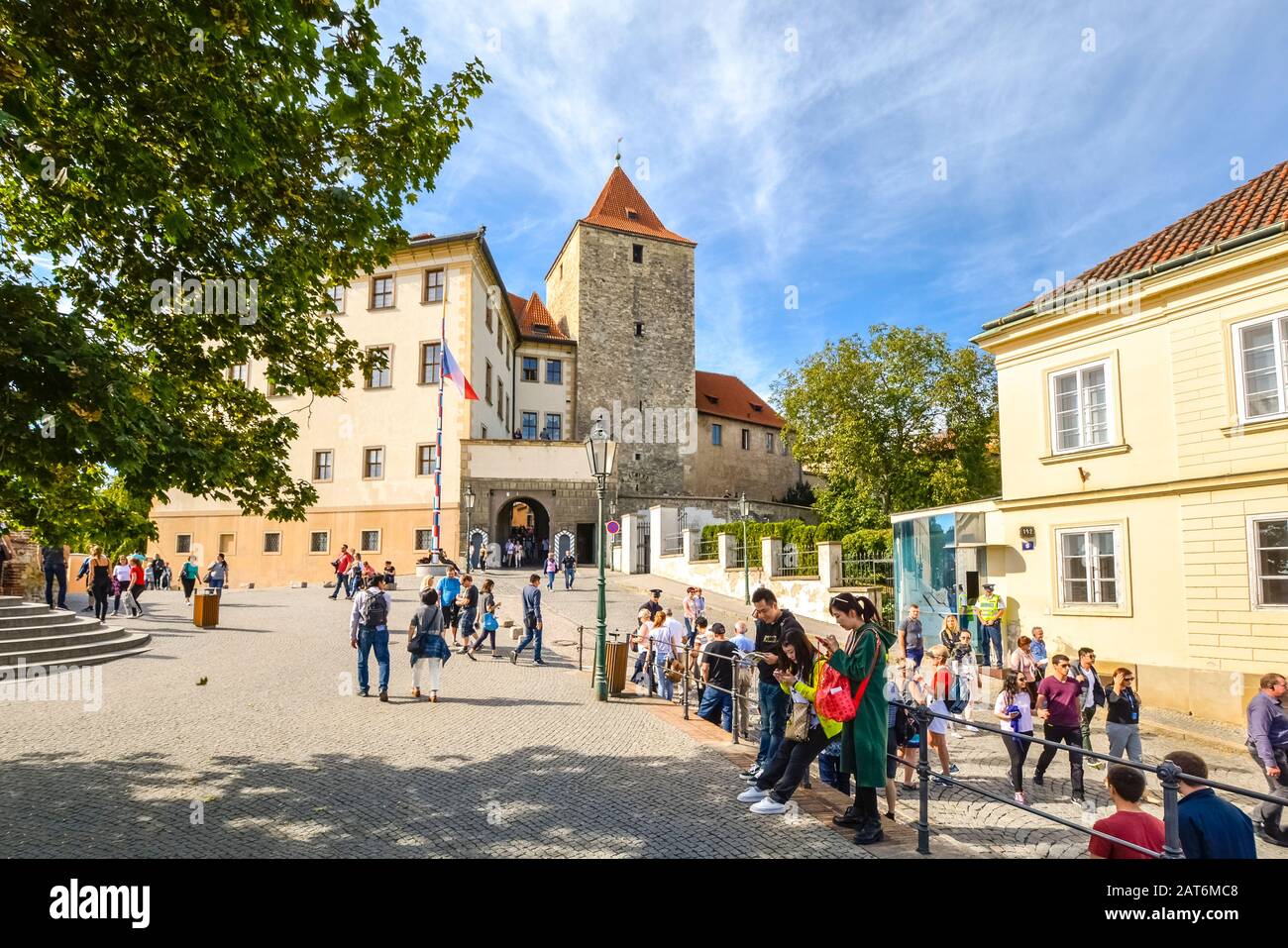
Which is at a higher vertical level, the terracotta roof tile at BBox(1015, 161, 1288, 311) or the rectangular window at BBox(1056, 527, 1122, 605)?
the terracotta roof tile at BBox(1015, 161, 1288, 311)

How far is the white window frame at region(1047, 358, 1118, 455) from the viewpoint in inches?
590

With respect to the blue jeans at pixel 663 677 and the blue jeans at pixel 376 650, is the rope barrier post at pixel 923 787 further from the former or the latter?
the blue jeans at pixel 376 650

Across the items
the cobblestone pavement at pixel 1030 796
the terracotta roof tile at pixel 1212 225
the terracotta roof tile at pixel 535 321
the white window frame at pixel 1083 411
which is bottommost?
the cobblestone pavement at pixel 1030 796

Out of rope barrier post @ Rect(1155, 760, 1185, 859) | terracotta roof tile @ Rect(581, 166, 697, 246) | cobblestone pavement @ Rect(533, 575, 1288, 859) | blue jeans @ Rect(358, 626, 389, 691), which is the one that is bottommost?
cobblestone pavement @ Rect(533, 575, 1288, 859)

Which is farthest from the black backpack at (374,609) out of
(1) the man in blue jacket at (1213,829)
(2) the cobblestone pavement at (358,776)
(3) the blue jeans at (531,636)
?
(1) the man in blue jacket at (1213,829)

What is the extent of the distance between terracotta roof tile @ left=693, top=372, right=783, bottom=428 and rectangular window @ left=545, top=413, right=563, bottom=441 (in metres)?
11.7

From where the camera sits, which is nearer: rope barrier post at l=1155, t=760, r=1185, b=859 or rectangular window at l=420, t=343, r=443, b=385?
rope barrier post at l=1155, t=760, r=1185, b=859

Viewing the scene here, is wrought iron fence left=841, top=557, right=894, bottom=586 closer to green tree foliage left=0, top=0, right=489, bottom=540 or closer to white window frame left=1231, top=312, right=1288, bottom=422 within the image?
white window frame left=1231, top=312, right=1288, bottom=422

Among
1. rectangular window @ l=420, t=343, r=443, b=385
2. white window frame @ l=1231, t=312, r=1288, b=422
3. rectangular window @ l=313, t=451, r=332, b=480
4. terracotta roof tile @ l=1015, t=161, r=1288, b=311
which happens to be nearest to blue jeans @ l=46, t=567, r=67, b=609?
rectangular window @ l=313, t=451, r=332, b=480

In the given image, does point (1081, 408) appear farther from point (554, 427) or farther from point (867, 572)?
point (554, 427)

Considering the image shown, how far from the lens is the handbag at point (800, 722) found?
616 cm

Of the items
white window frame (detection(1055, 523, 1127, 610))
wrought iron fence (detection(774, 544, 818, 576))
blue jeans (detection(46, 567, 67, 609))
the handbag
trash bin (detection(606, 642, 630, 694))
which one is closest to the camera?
the handbag

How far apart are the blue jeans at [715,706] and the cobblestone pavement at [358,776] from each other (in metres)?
0.53
